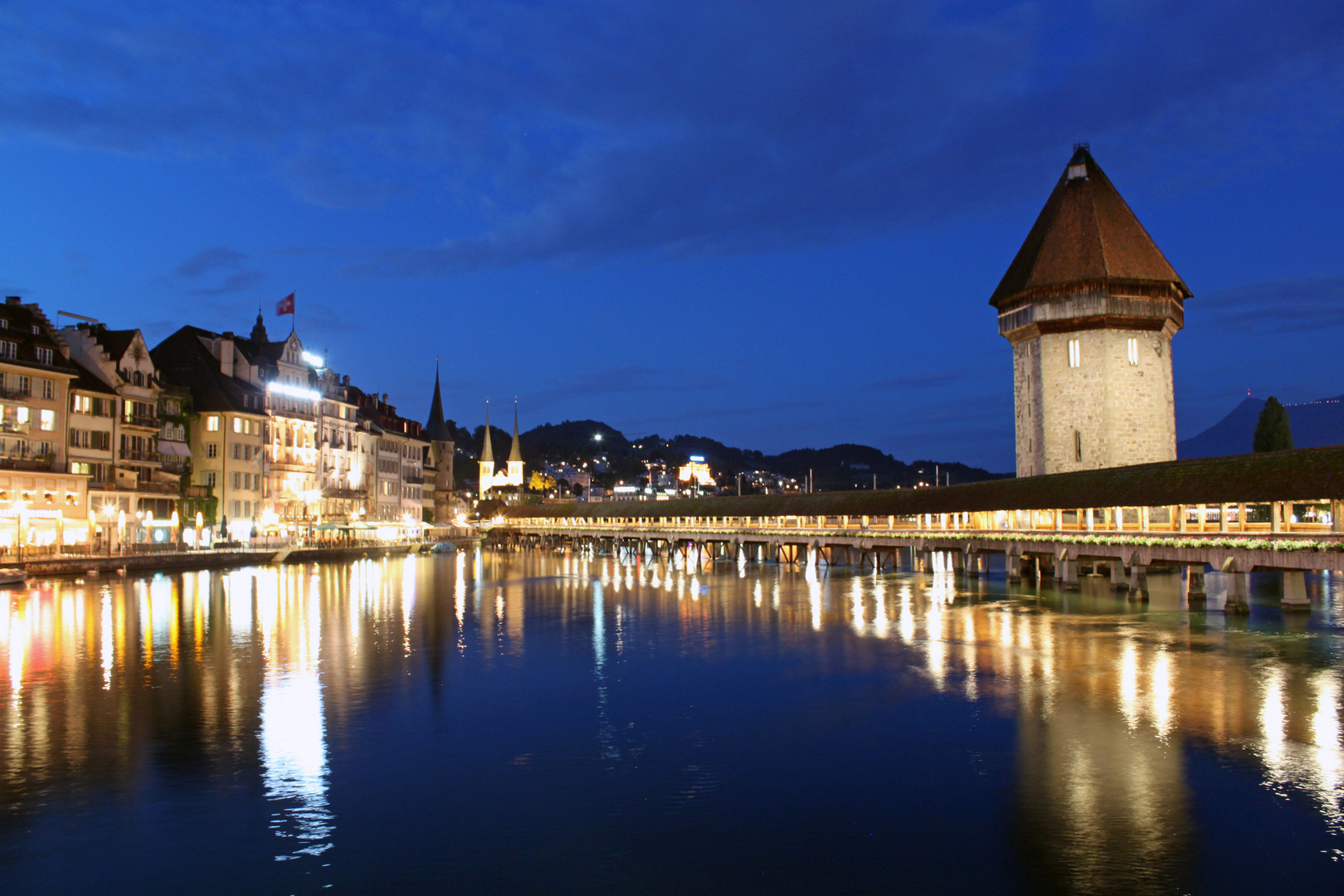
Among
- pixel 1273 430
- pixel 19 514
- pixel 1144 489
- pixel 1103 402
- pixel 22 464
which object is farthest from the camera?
pixel 1273 430

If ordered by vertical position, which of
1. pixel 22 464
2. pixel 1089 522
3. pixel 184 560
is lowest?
pixel 184 560

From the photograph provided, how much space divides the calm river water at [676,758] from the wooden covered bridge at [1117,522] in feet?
8.80

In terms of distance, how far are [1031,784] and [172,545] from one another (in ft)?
190

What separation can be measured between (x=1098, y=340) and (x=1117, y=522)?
17758 mm

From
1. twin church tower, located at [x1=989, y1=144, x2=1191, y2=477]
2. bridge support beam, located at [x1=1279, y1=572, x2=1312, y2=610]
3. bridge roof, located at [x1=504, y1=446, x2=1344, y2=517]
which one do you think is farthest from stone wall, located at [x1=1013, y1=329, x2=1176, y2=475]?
bridge support beam, located at [x1=1279, y1=572, x2=1312, y2=610]

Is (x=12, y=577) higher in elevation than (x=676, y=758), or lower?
higher

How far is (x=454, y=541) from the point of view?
11644 centimetres

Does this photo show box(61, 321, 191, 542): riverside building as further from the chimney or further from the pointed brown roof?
the pointed brown roof

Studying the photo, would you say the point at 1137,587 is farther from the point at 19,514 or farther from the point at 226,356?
the point at 226,356

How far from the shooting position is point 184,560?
59.1 meters

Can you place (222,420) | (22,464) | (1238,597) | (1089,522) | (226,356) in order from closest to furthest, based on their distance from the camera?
(1238,597) → (1089,522) → (22,464) → (222,420) → (226,356)

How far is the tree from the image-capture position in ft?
217

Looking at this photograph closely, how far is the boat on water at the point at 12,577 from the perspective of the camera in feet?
145

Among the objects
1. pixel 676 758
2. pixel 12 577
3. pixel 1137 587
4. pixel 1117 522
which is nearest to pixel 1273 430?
pixel 1117 522
